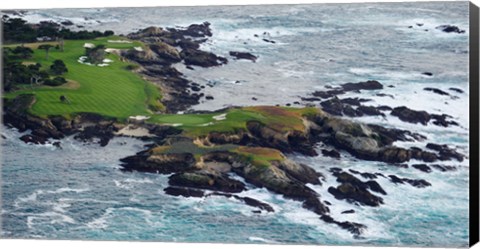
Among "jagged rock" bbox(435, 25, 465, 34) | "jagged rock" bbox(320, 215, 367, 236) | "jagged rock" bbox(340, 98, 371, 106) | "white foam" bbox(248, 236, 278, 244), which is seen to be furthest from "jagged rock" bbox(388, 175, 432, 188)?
"jagged rock" bbox(435, 25, 465, 34)

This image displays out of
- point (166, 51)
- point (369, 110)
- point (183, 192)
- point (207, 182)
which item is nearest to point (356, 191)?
point (369, 110)

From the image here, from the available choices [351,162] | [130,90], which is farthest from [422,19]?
[130,90]

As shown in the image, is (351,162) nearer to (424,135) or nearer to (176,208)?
(424,135)

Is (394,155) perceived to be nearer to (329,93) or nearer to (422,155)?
(422,155)

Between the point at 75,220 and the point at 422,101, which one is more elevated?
the point at 422,101

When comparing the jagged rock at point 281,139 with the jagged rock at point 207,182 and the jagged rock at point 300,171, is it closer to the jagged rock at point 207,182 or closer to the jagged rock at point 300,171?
the jagged rock at point 300,171

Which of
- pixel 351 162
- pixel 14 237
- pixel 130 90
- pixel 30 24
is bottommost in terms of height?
pixel 14 237

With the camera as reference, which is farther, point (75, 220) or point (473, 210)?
point (75, 220)
